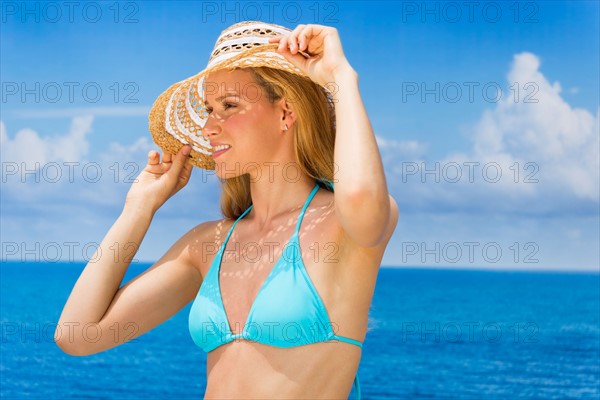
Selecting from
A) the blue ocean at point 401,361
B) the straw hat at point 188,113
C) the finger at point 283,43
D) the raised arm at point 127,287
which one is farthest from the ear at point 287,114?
the blue ocean at point 401,361

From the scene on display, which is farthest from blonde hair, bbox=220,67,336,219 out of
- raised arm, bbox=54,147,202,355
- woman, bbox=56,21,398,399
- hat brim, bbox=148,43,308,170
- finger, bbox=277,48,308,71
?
raised arm, bbox=54,147,202,355

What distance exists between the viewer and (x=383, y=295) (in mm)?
60344

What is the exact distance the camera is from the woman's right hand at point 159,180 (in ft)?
9.23

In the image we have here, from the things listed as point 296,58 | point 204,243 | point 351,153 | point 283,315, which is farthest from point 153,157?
point 351,153

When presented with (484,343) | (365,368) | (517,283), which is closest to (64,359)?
(365,368)

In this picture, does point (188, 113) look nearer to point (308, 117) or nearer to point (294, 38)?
point (308, 117)

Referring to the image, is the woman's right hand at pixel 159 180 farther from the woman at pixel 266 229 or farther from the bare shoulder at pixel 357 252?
the bare shoulder at pixel 357 252

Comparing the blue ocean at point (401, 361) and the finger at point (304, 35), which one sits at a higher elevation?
the blue ocean at point (401, 361)

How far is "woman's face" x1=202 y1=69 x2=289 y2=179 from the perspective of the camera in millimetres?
2553

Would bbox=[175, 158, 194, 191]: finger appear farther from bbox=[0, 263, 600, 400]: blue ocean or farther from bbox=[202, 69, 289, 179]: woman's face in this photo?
bbox=[0, 263, 600, 400]: blue ocean

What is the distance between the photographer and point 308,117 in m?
2.60

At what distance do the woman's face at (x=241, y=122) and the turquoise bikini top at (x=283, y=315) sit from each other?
0.26 meters

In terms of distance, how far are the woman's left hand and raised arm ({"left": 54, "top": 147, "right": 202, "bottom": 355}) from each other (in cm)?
74

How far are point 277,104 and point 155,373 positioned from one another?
1172 inches
